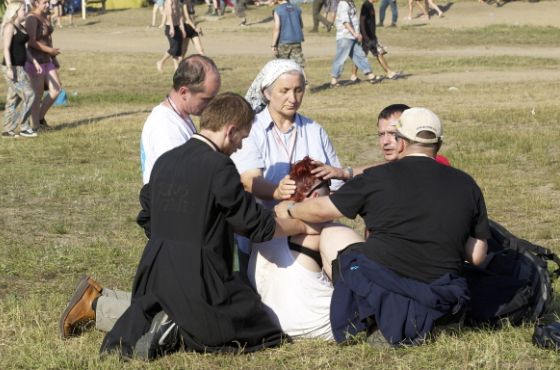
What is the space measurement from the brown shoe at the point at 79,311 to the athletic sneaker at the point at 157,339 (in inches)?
26.5

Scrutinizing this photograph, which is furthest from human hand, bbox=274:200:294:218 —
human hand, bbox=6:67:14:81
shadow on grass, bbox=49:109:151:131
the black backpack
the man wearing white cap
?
shadow on grass, bbox=49:109:151:131

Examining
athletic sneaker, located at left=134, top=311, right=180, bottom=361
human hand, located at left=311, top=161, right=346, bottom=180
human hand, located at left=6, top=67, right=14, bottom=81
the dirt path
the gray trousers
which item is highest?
human hand, located at left=311, top=161, right=346, bottom=180

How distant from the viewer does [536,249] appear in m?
6.12

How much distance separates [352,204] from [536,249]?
1.37 metres

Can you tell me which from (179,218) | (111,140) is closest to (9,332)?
(179,218)

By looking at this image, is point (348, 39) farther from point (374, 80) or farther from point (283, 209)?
point (283, 209)

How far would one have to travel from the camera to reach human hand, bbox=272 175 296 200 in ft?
19.2

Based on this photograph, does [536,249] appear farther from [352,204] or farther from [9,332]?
[9,332]

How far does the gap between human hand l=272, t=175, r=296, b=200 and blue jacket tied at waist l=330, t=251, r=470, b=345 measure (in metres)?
0.65

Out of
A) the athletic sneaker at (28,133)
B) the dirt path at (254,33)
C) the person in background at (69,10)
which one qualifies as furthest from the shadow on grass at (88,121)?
the person in background at (69,10)

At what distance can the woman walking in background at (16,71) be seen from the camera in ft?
45.2

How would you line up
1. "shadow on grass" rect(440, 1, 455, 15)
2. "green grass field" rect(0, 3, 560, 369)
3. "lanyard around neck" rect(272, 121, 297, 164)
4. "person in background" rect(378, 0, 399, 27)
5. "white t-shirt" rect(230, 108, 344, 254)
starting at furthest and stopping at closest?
"shadow on grass" rect(440, 1, 455, 15)
"person in background" rect(378, 0, 399, 27)
"lanyard around neck" rect(272, 121, 297, 164)
"white t-shirt" rect(230, 108, 344, 254)
"green grass field" rect(0, 3, 560, 369)

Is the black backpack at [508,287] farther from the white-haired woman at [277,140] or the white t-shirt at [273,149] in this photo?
the white t-shirt at [273,149]

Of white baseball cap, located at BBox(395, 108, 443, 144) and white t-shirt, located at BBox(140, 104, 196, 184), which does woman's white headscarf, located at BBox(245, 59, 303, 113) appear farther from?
white baseball cap, located at BBox(395, 108, 443, 144)
